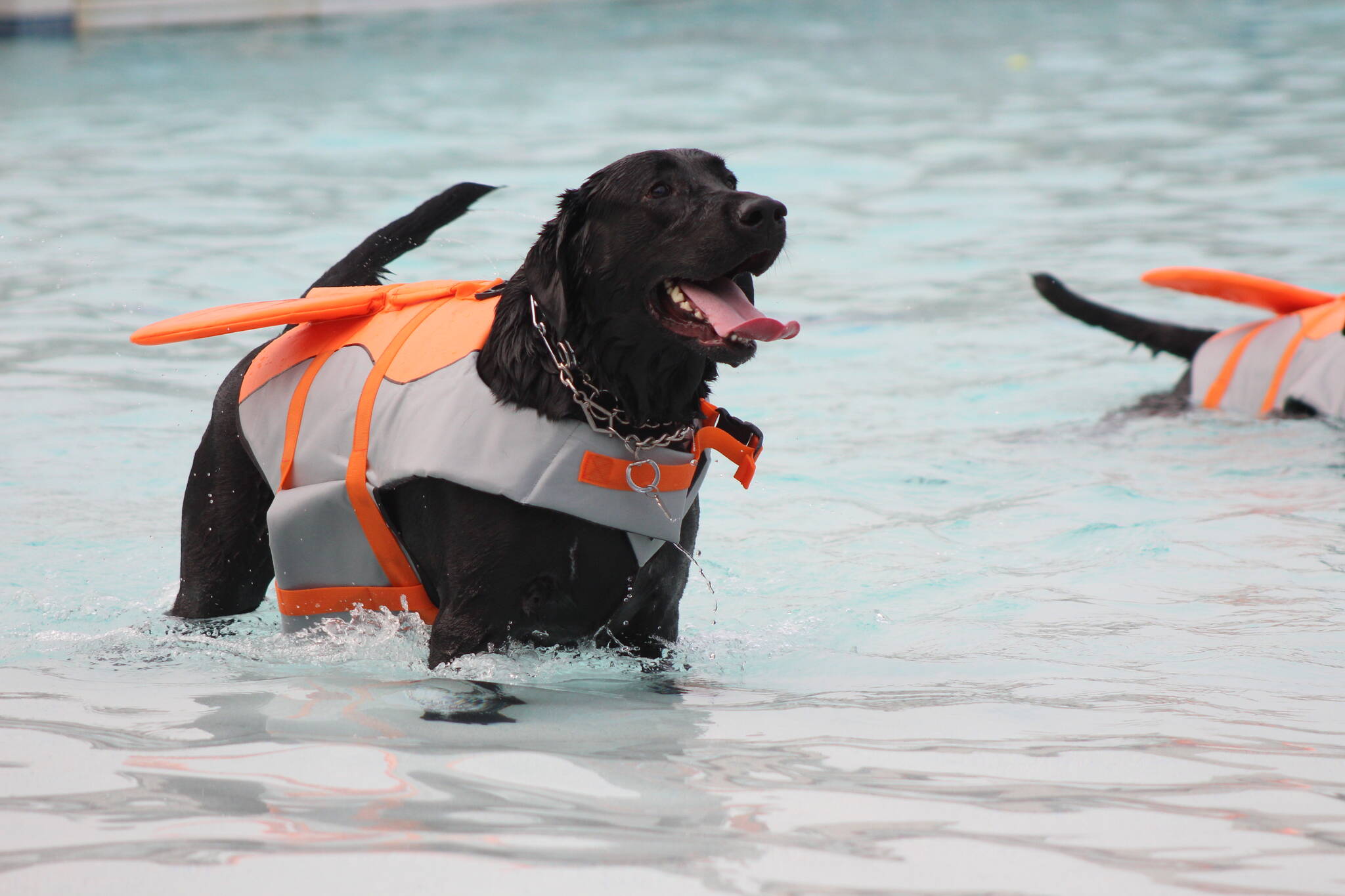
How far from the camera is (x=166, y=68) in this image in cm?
1858

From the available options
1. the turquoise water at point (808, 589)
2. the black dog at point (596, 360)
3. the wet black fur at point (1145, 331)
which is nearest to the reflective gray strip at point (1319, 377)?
the turquoise water at point (808, 589)

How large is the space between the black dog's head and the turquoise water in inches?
29.6

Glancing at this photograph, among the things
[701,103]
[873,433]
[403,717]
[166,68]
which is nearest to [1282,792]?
[403,717]

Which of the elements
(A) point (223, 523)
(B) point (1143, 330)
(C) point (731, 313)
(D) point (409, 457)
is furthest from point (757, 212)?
(B) point (1143, 330)

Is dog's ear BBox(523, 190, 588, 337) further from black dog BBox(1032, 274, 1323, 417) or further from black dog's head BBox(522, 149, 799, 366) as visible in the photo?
black dog BBox(1032, 274, 1323, 417)

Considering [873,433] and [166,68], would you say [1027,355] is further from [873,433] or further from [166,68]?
[166,68]

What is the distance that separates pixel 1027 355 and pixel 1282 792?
16.5ft

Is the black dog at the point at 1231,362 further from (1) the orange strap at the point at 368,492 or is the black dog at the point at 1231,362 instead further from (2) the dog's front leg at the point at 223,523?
(2) the dog's front leg at the point at 223,523

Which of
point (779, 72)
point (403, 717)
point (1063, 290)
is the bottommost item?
point (403, 717)

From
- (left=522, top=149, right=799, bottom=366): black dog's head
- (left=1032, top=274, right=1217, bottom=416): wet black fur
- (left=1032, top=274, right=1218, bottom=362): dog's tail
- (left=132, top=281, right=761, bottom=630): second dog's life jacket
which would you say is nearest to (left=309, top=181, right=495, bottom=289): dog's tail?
(left=132, top=281, right=761, bottom=630): second dog's life jacket

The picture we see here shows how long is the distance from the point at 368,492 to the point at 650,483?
65 centimetres

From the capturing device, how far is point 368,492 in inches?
129

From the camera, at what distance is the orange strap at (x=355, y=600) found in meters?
3.41

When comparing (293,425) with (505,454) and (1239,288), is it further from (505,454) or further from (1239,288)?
(1239,288)
